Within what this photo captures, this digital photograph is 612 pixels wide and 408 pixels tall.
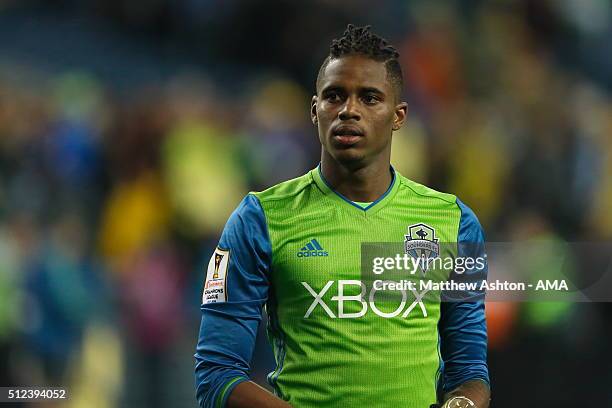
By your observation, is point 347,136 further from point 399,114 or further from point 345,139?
point 399,114

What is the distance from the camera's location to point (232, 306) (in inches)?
125

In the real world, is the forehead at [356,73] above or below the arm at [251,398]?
above

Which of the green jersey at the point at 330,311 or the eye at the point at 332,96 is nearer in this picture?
the green jersey at the point at 330,311

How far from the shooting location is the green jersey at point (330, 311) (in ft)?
10.3

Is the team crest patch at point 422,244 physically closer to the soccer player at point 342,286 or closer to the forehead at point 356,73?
the soccer player at point 342,286

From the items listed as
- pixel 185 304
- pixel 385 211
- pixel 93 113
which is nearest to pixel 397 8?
pixel 93 113

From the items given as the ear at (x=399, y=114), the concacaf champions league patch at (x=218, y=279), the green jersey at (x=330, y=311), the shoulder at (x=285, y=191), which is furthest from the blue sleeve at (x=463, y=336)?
the concacaf champions league patch at (x=218, y=279)

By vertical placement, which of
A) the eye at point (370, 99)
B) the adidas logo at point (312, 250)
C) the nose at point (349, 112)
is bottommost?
the adidas logo at point (312, 250)

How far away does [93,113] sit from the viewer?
7.66 meters

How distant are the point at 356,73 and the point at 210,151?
4316 mm

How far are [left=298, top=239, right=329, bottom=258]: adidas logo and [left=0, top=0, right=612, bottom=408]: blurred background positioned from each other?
2745mm

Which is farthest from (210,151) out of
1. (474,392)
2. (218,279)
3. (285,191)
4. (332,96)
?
(474,392)

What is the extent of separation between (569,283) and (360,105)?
3724mm

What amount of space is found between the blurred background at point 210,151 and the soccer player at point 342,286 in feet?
8.32
